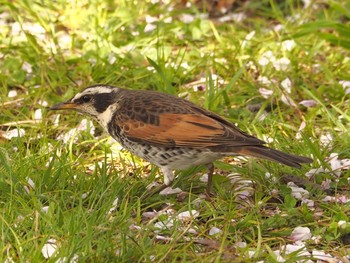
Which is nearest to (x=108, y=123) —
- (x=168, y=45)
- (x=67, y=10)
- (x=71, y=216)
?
(x=71, y=216)

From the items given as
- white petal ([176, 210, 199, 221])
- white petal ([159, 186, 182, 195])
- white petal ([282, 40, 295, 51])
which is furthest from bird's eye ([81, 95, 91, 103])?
white petal ([282, 40, 295, 51])

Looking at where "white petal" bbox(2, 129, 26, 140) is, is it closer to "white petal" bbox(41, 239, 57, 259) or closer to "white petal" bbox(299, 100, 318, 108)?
"white petal" bbox(41, 239, 57, 259)

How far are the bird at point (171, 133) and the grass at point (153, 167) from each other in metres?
0.30

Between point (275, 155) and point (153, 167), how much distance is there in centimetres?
145

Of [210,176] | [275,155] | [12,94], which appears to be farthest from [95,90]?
[12,94]

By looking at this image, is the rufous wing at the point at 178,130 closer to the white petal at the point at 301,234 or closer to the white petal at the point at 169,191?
the white petal at the point at 169,191

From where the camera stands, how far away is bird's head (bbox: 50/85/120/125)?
7.65m

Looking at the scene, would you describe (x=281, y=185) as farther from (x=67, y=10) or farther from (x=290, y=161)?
(x=67, y=10)

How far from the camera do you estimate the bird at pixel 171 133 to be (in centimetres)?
700

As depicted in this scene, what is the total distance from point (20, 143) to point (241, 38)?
3514 mm

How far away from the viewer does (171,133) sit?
7.15m

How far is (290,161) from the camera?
6.70 meters

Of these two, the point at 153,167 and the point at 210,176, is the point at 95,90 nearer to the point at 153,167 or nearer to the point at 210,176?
the point at 153,167

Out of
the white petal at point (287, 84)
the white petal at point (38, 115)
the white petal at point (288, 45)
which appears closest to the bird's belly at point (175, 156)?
the white petal at point (38, 115)
